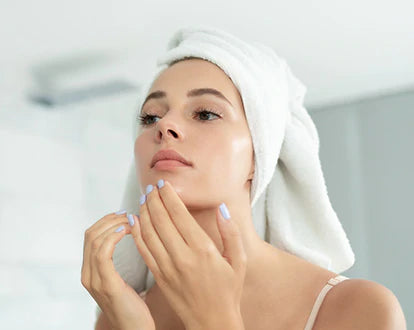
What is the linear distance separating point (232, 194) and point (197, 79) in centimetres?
20

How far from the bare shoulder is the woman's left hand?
16 cm

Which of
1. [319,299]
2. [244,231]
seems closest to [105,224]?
[244,231]

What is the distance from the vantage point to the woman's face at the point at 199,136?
2.99 feet

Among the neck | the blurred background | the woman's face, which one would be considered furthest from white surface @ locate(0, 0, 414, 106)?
the neck

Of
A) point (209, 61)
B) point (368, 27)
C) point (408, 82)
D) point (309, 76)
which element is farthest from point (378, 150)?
point (209, 61)

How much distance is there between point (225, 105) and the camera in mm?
978

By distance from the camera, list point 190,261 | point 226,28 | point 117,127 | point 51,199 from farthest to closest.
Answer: point 117,127, point 51,199, point 226,28, point 190,261

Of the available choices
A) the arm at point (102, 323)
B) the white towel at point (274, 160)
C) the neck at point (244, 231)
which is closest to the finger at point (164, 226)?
the neck at point (244, 231)

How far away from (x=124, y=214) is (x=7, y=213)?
1756mm

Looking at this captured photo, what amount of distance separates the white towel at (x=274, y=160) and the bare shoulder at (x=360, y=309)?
19 centimetres

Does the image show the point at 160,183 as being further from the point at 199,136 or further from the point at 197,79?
the point at 197,79

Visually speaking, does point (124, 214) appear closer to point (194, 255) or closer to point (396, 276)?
point (194, 255)

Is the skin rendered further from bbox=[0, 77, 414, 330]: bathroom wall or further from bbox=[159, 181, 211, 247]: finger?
bbox=[0, 77, 414, 330]: bathroom wall

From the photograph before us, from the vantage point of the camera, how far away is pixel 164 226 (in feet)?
2.73
